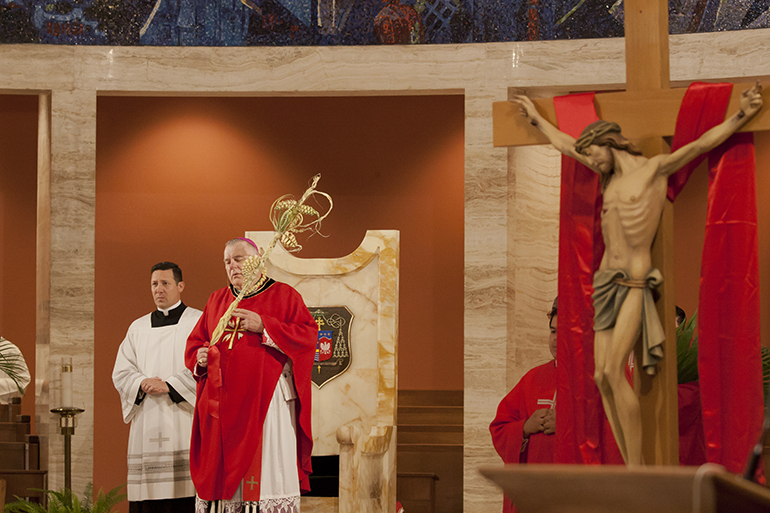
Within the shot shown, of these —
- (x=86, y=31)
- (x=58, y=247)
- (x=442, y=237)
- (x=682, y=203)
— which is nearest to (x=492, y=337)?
(x=442, y=237)

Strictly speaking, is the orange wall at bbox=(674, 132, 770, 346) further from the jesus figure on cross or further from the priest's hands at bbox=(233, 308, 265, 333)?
the jesus figure on cross

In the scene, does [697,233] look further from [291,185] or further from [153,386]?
[153,386]

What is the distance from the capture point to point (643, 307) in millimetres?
3150

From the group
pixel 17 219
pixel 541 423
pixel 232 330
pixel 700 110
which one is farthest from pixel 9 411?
pixel 700 110

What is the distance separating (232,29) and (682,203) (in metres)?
4.09

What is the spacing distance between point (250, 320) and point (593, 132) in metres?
2.49

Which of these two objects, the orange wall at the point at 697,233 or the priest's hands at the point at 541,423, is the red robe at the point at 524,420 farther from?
the orange wall at the point at 697,233

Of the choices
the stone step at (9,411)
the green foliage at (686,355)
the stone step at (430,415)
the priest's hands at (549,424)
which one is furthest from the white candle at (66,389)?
the green foliage at (686,355)

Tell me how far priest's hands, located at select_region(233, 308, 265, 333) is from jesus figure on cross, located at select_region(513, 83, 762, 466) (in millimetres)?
2290

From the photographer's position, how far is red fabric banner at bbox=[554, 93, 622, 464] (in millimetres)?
3371

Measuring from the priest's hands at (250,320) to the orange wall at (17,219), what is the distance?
4082 millimetres

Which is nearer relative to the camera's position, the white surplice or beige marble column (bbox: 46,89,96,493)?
the white surplice

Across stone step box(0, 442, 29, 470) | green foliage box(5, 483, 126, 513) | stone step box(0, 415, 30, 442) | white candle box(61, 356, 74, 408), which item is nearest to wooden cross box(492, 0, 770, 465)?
white candle box(61, 356, 74, 408)

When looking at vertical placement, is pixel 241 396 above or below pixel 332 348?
below
